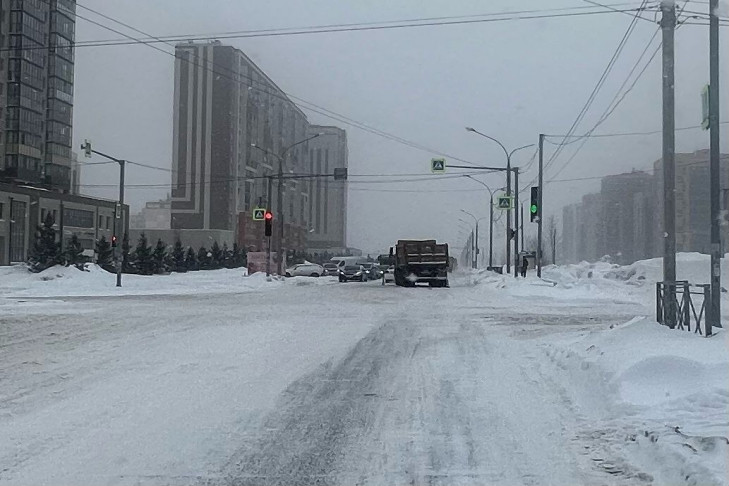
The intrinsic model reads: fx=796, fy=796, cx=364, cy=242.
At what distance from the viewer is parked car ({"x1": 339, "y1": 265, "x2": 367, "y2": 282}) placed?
5772cm

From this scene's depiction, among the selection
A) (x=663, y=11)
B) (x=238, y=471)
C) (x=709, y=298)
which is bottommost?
(x=238, y=471)

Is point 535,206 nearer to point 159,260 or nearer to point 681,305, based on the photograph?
point 681,305

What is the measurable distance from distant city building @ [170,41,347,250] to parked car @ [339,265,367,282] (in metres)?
39.1

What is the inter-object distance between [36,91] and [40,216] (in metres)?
16.0

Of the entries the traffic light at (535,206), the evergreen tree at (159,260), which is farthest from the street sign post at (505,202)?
the evergreen tree at (159,260)

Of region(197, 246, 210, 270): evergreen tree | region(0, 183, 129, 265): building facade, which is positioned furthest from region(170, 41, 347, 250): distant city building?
region(197, 246, 210, 270): evergreen tree

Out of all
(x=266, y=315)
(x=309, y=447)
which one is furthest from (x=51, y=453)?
(x=266, y=315)

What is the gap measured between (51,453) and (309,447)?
2164 millimetres

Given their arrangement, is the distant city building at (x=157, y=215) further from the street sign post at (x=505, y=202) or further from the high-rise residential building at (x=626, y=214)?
the street sign post at (x=505, y=202)

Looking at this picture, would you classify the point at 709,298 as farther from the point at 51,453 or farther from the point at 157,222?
the point at 157,222

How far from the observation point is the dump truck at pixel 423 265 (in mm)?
46125

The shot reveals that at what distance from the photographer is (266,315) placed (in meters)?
20.9

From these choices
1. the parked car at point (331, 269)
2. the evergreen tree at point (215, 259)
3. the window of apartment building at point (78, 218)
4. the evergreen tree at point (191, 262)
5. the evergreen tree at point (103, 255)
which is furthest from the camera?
the window of apartment building at point (78, 218)

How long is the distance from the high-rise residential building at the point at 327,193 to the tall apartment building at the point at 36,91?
1412 inches
